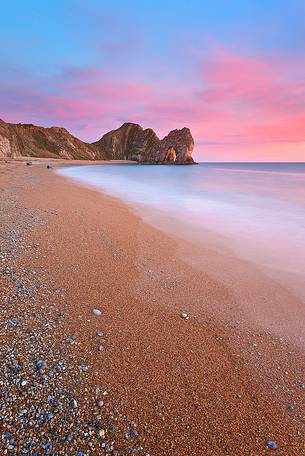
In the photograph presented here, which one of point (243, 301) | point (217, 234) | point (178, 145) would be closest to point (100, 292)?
point (243, 301)

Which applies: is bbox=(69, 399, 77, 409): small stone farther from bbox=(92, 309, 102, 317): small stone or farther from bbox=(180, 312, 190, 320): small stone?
bbox=(180, 312, 190, 320): small stone

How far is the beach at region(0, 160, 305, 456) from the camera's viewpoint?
2.67m

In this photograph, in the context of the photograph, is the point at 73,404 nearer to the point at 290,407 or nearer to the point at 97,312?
the point at 97,312

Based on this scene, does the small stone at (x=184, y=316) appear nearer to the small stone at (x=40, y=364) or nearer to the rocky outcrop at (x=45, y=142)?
the small stone at (x=40, y=364)

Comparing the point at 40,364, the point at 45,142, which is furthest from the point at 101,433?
the point at 45,142

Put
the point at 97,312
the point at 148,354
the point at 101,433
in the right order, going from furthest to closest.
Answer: the point at 97,312, the point at 148,354, the point at 101,433

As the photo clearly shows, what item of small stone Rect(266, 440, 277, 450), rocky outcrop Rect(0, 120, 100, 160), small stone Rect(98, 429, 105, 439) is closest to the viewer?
small stone Rect(98, 429, 105, 439)

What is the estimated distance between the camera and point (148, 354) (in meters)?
3.76

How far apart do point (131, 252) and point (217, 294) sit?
2.85m

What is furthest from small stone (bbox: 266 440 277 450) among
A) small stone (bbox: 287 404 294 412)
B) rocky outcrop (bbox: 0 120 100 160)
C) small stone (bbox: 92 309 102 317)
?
rocky outcrop (bbox: 0 120 100 160)

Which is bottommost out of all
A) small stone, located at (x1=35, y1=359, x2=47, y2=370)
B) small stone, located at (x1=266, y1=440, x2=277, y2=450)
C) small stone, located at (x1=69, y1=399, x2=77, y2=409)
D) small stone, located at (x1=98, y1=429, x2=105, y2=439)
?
small stone, located at (x1=266, y1=440, x2=277, y2=450)

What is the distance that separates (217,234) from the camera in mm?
11062

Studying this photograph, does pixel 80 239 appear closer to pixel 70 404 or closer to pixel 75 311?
pixel 75 311

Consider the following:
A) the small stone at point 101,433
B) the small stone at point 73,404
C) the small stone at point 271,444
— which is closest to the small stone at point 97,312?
the small stone at point 73,404
